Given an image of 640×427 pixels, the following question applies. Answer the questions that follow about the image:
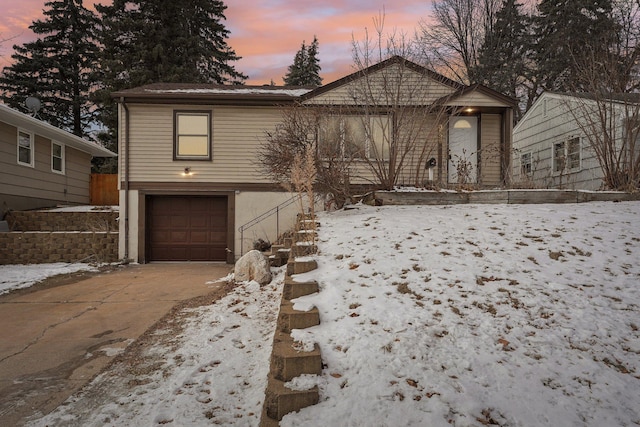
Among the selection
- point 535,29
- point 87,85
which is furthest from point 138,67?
point 535,29

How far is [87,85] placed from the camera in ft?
74.4

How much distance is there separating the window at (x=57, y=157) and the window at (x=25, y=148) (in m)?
1.08

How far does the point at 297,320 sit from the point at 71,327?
3.76 meters

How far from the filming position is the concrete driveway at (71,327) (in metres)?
3.09

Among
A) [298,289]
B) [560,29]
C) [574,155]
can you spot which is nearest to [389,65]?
[298,289]

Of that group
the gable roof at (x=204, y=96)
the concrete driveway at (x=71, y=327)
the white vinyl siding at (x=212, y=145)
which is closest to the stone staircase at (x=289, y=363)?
the concrete driveway at (x=71, y=327)

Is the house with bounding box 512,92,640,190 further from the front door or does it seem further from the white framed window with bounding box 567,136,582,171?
the front door

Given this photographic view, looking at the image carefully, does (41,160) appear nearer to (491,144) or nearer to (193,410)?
(193,410)

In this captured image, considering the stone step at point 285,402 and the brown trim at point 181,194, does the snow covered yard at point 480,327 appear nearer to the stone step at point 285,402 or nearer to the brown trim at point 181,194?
the stone step at point 285,402

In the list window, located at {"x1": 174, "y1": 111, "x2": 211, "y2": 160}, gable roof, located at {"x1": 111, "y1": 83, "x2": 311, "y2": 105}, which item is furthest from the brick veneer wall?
gable roof, located at {"x1": 111, "y1": 83, "x2": 311, "y2": 105}

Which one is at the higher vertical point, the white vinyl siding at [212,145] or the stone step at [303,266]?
the white vinyl siding at [212,145]

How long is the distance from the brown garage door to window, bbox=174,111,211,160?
136 centimetres

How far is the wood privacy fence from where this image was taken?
15.3 meters

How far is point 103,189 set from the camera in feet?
50.2
